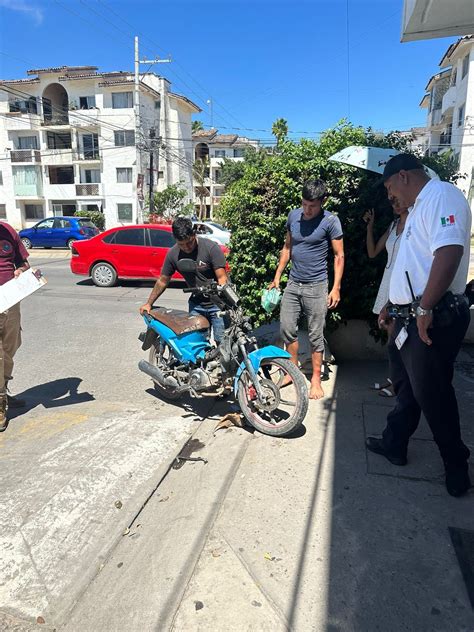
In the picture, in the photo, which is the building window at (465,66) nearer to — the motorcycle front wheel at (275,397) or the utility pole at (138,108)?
the utility pole at (138,108)

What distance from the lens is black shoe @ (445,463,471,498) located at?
2.75m

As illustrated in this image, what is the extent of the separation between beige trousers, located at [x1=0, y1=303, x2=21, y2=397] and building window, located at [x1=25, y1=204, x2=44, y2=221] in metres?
41.3

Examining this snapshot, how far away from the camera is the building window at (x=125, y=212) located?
38.2 metres

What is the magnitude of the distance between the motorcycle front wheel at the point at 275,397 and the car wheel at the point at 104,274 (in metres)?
8.75

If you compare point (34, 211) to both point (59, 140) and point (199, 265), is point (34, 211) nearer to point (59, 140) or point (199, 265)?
point (59, 140)

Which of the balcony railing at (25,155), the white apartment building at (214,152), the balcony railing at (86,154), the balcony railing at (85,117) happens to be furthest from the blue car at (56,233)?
the white apartment building at (214,152)

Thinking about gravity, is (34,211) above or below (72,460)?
above

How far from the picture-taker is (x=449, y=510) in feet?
8.68

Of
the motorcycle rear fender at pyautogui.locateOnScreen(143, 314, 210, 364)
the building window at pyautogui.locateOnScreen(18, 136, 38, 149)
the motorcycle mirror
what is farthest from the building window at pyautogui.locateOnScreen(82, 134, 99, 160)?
the motorcycle mirror

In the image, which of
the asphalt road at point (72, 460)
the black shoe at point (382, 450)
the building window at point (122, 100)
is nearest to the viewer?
the asphalt road at point (72, 460)

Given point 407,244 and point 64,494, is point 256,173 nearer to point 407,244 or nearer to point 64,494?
point 407,244

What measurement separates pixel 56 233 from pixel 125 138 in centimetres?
1650

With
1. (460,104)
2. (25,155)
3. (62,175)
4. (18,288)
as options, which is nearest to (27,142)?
(25,155)

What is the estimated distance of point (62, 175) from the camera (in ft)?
132
